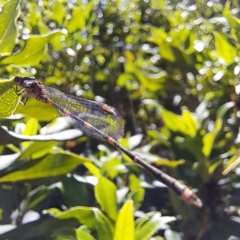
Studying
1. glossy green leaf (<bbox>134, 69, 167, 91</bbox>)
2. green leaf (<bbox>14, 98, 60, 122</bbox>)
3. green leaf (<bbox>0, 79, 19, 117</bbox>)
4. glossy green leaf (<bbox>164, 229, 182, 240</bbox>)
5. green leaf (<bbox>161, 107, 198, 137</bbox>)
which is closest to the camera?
green leaf (<bbox>0, 79, 19, 117</bbox>)

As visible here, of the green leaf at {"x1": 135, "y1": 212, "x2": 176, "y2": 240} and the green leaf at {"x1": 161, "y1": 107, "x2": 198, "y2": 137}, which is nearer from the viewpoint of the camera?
the green leaf at {"x1": 135, "y1": 212, "x2": 176, "y2": 240}

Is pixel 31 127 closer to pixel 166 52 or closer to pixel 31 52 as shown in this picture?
pixel 31 52

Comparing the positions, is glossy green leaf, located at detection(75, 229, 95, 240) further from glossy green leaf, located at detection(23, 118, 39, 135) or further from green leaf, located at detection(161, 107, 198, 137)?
green leaf, located at detection(161, 107, 198, 137)

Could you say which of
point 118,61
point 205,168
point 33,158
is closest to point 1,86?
point 33,158

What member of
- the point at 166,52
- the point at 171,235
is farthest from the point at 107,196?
the point at 166,52

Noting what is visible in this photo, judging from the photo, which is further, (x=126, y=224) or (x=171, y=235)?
(x=171, y=235)

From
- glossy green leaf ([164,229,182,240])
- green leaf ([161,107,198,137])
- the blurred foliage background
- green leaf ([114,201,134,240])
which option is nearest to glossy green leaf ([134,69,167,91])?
the blurred foliage background
